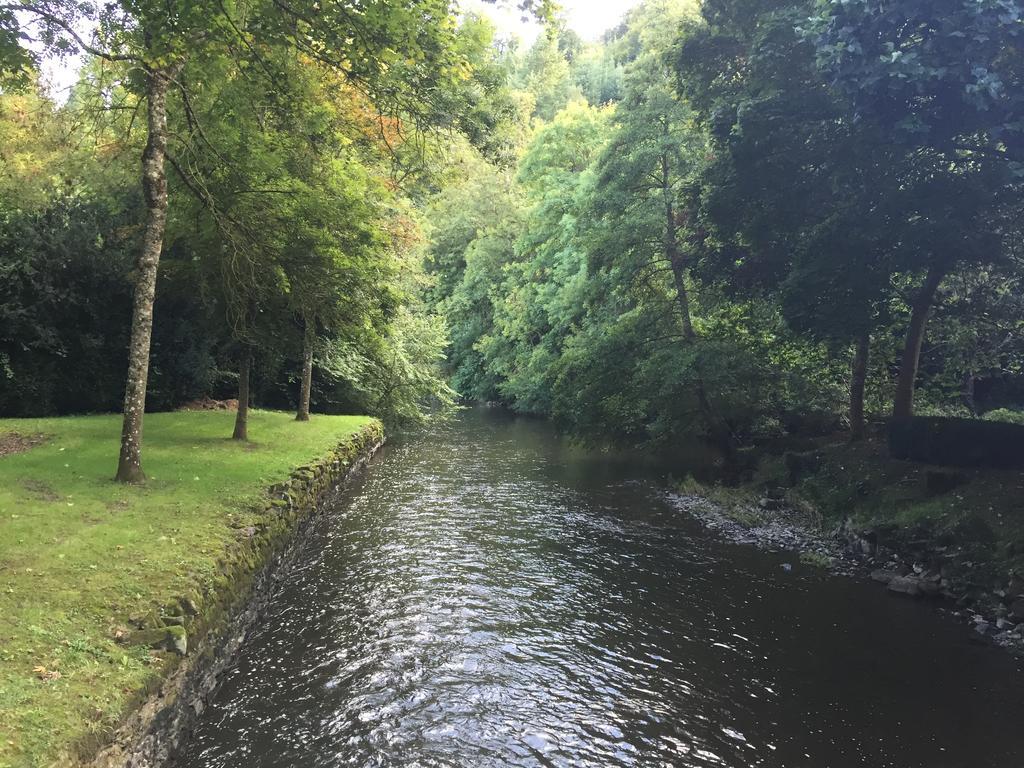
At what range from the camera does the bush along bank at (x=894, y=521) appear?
9.68m

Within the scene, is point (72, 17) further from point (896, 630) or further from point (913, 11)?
point (896, 630)

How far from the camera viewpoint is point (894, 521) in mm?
11867

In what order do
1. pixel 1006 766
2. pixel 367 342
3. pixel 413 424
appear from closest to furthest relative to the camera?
pixel 1006 766 → pixel 367 342 → pixel 413 424

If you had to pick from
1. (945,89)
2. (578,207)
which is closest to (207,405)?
(578,207)

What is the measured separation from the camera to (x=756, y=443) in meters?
18.9

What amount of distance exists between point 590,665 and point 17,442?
38.5ft

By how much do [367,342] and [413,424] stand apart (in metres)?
11.0

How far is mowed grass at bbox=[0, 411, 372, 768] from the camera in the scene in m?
4.57

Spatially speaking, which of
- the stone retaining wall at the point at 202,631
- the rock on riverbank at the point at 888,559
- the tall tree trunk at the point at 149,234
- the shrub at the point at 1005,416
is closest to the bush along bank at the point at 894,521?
the rock on riverbank at the point at 888,559

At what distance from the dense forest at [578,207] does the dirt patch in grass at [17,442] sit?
3208mm

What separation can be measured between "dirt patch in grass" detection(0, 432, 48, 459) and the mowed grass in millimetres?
260

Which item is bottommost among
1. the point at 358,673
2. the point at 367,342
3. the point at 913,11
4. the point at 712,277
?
the point at 358,673

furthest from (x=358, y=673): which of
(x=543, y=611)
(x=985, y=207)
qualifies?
(x=985, y=207)

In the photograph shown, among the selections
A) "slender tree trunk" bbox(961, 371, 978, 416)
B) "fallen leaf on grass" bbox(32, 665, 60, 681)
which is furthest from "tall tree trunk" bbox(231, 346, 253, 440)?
"slender tree trunk" bbox(961, 371, 978, 416)
